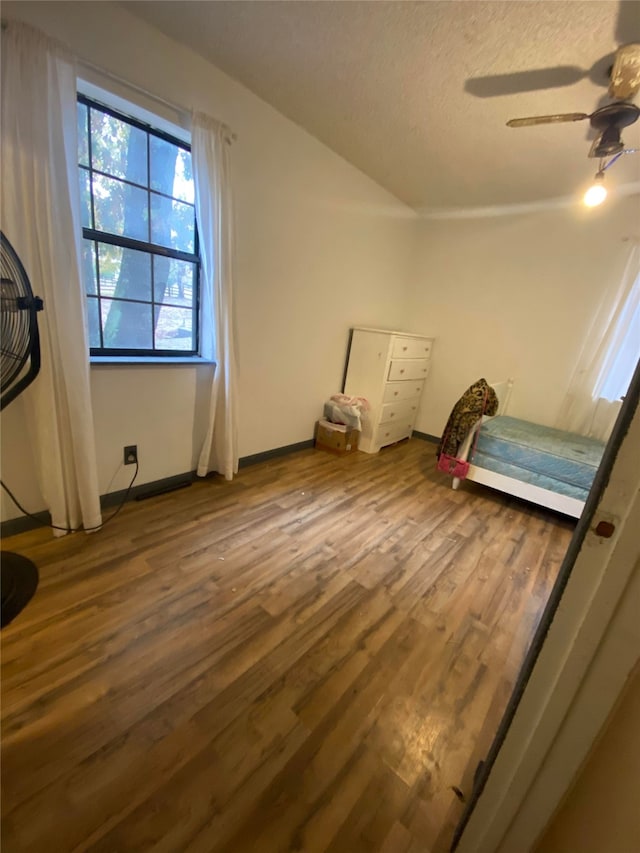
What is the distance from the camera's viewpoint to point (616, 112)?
1.66 metres

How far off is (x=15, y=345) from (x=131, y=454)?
934 mm

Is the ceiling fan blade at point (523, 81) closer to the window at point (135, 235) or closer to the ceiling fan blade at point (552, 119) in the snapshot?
the ceiling fan blade at point (552, 119)

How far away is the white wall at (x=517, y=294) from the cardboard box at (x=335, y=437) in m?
1.23

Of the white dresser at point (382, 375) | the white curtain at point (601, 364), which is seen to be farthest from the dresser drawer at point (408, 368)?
the white curtain at point (601, 364)

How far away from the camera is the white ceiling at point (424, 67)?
4.60 feet

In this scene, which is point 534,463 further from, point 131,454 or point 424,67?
point 131,454

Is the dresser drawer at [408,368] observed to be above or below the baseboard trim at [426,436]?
above

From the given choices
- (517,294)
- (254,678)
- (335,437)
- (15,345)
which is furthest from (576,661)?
(517,294)

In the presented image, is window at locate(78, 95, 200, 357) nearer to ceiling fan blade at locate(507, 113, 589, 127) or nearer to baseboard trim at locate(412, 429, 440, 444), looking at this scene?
ceiling fan blade at locate(507, 113, 589, 127)

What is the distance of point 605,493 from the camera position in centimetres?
49

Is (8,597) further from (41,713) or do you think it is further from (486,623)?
(486,623)

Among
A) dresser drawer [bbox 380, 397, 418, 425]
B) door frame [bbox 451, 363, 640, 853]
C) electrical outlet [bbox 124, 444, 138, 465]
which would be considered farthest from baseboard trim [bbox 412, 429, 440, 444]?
door frame [bbox 451, 363, 640, 853]

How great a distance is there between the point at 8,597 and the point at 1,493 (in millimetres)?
568

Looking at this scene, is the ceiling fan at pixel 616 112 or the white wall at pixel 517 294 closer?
the ceiling fan at pixel 616 112
